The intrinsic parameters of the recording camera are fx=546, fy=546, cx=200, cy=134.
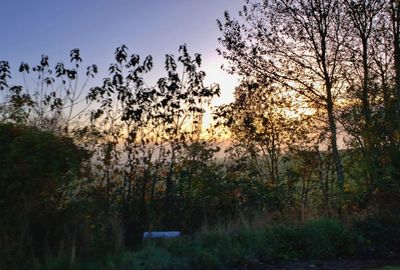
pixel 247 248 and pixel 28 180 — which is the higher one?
pixel 28 180

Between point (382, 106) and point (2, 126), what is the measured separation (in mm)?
12011

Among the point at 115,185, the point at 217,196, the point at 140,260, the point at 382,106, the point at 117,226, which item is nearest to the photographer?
the point at 140,260

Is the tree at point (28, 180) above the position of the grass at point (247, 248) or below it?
above

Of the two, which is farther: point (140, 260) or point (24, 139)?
point (140, 260)

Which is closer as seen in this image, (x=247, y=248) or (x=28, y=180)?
(x=28, y=180)

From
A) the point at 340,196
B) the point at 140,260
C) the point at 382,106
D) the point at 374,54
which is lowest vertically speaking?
the point at 140,260

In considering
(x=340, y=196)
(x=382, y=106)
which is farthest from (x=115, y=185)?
(x=382, y=106)

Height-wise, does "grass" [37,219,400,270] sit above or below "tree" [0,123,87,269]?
below

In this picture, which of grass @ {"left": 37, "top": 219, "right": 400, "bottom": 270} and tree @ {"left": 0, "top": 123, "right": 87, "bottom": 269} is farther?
grass @ {"left": 37, "top": 219, "right": 400, "bottom": 270}

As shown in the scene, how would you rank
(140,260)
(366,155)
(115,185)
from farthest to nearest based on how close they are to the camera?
(366,155) < (115,185) < (140,260)

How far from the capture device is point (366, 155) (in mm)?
15141

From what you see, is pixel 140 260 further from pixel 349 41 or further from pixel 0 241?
pixel 349 41

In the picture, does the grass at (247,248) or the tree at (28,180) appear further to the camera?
the grass at (247,248)

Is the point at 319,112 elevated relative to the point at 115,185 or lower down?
elevated
